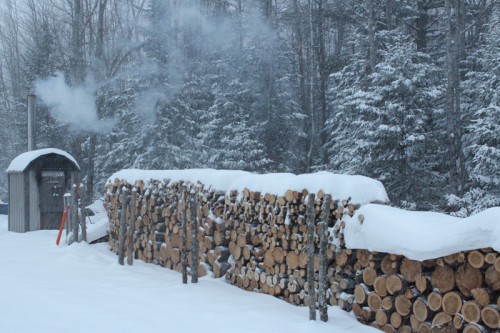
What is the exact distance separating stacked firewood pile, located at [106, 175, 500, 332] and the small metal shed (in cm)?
532

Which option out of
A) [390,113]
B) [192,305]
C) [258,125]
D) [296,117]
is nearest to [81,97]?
[258,125]

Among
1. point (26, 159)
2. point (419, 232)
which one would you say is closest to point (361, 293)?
point (419, 232)

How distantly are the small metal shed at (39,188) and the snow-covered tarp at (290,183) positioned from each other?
20.6 ft

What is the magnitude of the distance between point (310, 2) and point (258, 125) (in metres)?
6.91

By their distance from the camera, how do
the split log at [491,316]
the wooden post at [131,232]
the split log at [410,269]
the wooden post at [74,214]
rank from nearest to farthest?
the split log at [491,316]
the split log at [410,269]
the wooden post at [131,232]
the wooden post at [74,214]

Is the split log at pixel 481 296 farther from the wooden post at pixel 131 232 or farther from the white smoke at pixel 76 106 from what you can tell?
the white smoke at pixel 76 106

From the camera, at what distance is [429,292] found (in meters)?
4.87

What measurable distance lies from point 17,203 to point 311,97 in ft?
43.1

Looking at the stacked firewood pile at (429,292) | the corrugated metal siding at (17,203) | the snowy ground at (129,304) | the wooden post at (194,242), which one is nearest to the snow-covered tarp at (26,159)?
the corrugated metal siding at (17,203)

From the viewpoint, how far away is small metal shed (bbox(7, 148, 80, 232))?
14453 mm

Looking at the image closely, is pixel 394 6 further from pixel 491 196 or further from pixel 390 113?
pixel 491 196

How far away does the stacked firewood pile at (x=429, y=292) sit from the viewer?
436 centimetres

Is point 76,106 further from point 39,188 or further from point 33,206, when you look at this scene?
point 33,206

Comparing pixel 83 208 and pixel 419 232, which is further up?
pixel 419 232
